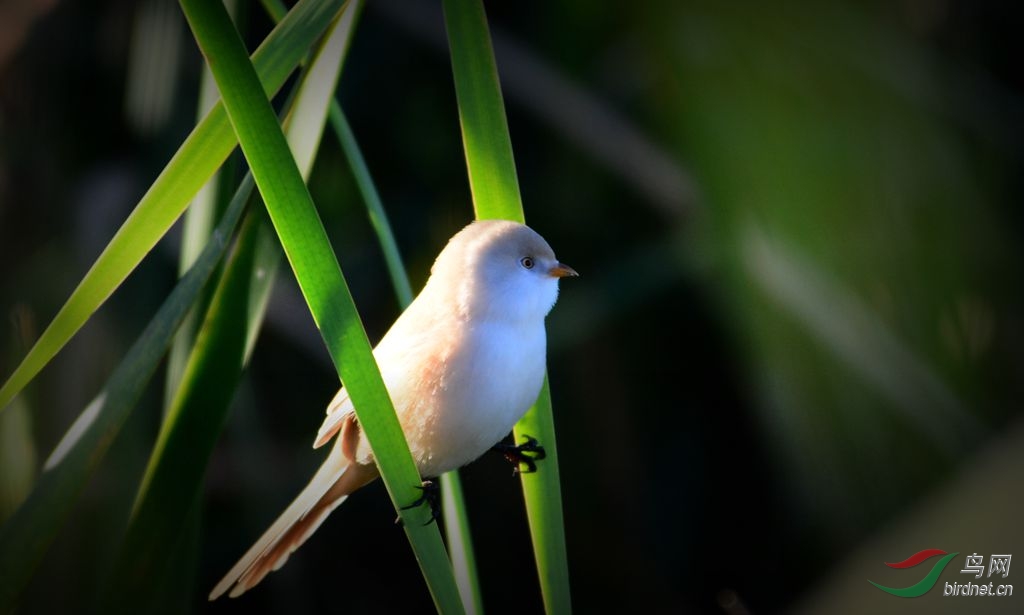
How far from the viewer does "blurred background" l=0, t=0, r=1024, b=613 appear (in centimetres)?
129

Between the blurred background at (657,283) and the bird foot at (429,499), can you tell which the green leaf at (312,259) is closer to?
the bird foot at (429,499)

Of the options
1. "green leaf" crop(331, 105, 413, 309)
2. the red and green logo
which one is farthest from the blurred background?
"green leaf" crop(331, 105, 413, 309)

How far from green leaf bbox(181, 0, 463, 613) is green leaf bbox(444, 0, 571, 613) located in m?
0.14

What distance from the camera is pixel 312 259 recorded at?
27.0 inches

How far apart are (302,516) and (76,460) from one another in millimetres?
283

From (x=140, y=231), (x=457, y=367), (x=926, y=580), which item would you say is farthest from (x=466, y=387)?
(x=926, y=580)

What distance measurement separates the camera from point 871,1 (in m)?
1.42

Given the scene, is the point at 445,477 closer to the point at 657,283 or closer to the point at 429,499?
the point at 429,499

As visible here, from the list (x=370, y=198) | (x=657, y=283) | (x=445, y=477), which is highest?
(x=657, y=283)

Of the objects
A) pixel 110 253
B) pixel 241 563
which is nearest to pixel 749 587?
pixel 241 563

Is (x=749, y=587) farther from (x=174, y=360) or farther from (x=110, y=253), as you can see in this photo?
(x=110, y=253)

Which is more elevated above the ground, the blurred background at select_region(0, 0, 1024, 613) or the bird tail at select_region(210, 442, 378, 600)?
the blurred background at select_region(0, 0, 1024, 613)

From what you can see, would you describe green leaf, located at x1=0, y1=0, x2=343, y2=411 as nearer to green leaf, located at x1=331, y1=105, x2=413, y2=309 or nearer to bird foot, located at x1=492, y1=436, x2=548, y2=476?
green leaf, located at x1=331, y1=105, x2=413, y2=309

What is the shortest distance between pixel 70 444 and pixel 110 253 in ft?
0.52
